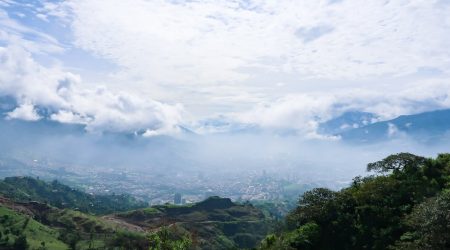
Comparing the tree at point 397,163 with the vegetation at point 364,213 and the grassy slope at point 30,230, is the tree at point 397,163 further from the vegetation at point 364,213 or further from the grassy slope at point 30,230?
the grassy slope at point 30,230

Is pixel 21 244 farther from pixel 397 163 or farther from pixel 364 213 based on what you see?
pixel 397 163

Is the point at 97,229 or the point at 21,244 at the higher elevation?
the point at 97,229

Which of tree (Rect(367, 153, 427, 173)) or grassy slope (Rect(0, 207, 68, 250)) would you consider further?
grassy slope (Rect(0, 207, 68, 250))

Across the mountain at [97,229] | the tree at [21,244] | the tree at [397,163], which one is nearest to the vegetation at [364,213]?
the tree at [397,163]

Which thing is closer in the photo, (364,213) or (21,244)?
(364,213)

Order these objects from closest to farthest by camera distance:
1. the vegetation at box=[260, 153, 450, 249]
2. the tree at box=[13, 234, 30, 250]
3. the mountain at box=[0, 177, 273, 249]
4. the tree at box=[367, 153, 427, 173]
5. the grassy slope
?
the vegetation at box=[260, 153, 450, 249] → the tree at box=[367, 153, 427, 173] → the tree at box=[13, 234, 30, 250] → the mountain at box=[0, 177, 273, 249] → the grassy slope

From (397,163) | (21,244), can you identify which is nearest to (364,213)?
(397,163)

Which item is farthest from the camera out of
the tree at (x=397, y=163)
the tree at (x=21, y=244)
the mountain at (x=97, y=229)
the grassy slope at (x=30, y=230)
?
the grassy slope at (x=30, y=230)

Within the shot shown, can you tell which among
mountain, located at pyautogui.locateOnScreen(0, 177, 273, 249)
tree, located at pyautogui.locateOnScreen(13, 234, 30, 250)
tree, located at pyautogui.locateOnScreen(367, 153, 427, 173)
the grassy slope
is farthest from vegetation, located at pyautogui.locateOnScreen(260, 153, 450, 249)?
the grassy slope

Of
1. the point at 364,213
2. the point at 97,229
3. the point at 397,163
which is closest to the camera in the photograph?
the point at 364,213

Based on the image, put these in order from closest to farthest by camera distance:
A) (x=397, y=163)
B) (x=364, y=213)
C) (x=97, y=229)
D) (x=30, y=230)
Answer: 1. (x=364, y=213)
2. (x=397, y=163)
3. (x=30, y=230)
4. (x=97, y=229)

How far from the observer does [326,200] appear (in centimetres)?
5512

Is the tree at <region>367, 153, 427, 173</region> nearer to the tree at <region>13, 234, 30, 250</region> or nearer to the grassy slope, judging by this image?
the grassy slope

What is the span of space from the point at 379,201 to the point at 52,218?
141931mm
